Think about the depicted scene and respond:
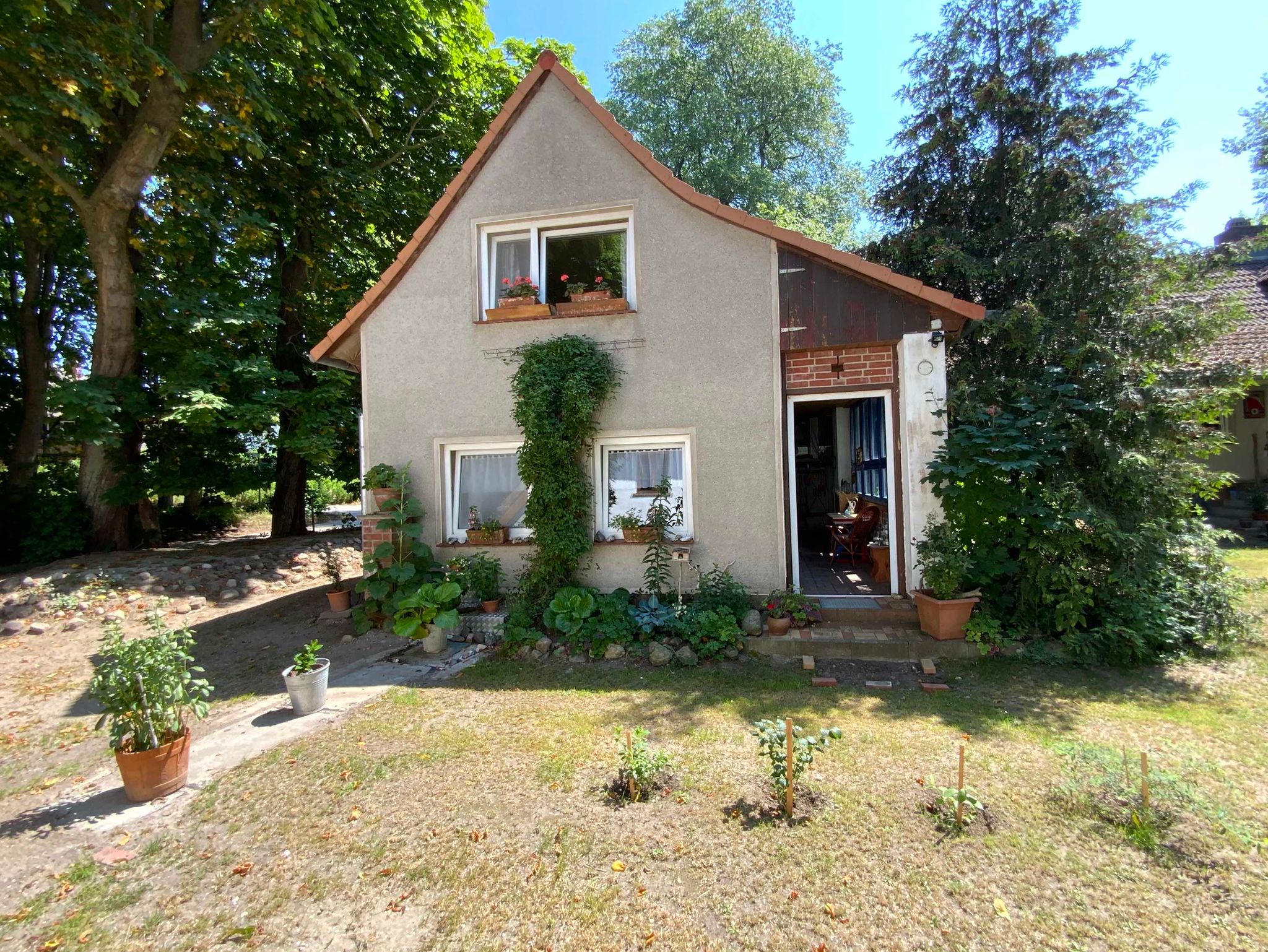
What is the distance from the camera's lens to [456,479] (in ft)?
25.0

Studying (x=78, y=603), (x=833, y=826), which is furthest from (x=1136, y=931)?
(x=78, y=603)

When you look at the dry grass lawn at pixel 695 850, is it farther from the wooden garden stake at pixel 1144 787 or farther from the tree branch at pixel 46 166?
the tree branch at pixel 46 166

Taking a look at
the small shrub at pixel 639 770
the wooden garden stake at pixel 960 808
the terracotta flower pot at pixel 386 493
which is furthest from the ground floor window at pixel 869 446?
the terracotta flower pot at pixel 386 493

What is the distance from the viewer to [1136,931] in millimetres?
2291

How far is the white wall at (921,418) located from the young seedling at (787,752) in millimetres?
3759

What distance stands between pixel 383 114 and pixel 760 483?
538 inches

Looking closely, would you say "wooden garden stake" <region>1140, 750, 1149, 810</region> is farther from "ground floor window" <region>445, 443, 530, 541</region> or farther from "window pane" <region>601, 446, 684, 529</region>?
"ground floor window" <region>445, 443, 530, 541</region>

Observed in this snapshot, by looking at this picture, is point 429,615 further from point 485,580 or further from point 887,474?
point 887,474

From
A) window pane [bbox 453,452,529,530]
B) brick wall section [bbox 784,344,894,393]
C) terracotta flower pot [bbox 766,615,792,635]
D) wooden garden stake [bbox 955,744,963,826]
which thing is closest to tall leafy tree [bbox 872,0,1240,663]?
brick wall section [bbox 784,344,894,393]

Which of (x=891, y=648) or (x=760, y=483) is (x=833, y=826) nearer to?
(x=891, y=648)

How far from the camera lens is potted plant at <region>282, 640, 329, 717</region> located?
4895 millimetres

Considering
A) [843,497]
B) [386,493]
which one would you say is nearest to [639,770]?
[386,493]

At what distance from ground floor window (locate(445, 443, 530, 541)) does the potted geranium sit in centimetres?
66

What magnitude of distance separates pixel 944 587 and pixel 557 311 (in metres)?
5.64
